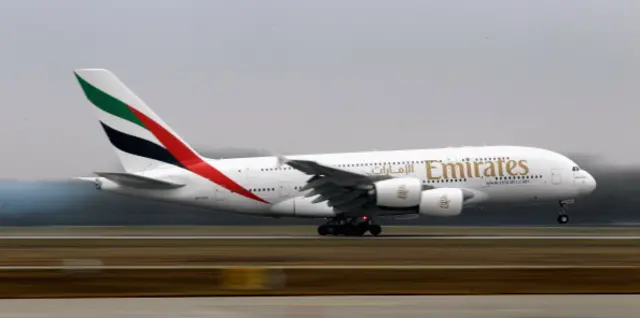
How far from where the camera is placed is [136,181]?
45.5 meters

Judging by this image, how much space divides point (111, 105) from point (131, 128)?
1374 mm

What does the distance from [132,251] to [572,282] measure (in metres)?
16.6

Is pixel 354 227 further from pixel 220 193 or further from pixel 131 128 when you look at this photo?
pixel 131 128

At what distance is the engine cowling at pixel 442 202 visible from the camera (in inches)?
1692

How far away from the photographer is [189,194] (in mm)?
46562

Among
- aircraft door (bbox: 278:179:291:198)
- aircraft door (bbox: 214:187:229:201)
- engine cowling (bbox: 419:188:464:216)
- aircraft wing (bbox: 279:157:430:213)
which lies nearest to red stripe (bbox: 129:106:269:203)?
aircraft door (bbox: 214:187:229:201)

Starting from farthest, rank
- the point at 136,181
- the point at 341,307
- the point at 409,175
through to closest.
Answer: the point at 136,181 < the point at 409,175 < the point at 341,307

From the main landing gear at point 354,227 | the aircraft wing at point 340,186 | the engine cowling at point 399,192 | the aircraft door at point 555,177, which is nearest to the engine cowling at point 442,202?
the engine cowling at point 399,192

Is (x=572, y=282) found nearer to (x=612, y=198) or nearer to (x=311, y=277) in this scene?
(x=311, y=277)

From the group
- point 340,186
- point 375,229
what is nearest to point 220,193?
point 340,186

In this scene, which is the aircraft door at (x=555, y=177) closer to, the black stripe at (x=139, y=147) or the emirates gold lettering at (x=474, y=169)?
the emirates gold lettering at (x=474, y=169)

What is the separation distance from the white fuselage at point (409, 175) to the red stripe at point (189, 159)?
0.20 meters

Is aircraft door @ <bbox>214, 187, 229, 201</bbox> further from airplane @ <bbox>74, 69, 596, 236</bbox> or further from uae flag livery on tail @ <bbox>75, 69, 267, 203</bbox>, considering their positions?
uae flag livery on tail @ <bbox>75, 69, 267, 203</bbox>

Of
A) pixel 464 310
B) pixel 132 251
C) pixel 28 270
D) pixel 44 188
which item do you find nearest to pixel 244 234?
pixel 132 251
